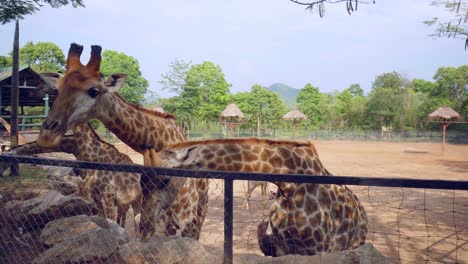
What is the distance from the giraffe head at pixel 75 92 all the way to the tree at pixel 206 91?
116ft

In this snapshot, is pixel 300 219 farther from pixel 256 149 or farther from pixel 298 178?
pixel 298 178

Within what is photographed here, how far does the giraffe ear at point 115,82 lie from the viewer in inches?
149

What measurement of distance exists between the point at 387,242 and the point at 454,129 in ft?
125

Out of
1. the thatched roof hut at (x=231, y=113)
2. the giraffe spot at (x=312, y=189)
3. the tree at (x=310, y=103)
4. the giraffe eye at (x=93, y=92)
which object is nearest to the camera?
the giraffe spot at (x=312, y=189)

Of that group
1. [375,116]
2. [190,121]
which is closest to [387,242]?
[190,121]

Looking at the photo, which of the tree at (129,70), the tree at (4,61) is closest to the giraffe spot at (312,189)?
the tree at (129,70)

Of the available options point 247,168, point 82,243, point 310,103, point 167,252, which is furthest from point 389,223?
point 310,103

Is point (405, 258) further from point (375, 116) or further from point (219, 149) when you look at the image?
point (375, 116)

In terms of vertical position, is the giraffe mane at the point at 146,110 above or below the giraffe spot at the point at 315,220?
above

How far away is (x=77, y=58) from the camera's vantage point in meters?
3.64

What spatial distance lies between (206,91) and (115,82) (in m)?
37.1

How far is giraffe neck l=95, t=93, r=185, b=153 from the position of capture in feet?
12.6

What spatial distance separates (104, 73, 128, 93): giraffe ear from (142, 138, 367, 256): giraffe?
4.05 ft

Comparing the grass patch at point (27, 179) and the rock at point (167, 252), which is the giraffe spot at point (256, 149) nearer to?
the rock at point (167, 252)
